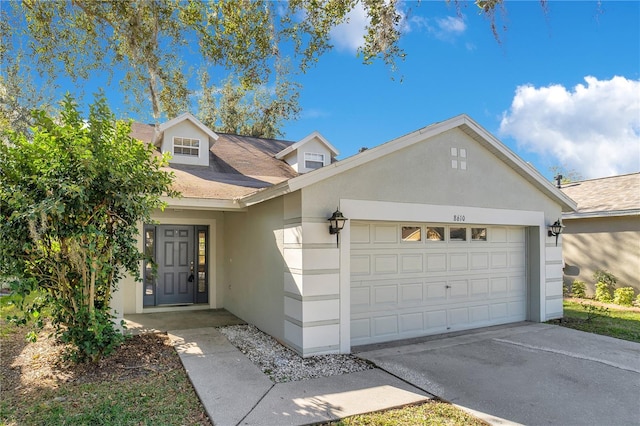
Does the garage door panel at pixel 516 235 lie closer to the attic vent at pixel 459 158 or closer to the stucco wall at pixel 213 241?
the attic vent at pixel 459 158

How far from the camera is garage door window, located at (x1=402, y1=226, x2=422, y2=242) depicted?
7.32m

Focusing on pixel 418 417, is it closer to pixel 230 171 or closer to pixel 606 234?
pixel 230 171

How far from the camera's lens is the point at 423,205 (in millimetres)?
7168

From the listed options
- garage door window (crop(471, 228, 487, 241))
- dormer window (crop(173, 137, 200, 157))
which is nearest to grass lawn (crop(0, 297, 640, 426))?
garage door window (crop(471, 228, 487, 241))

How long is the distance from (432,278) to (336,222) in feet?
9.04

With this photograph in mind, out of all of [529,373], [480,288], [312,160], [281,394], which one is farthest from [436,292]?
[312,160]

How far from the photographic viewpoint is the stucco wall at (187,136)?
10500 mm

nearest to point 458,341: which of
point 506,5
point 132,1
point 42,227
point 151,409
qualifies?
point 151,409

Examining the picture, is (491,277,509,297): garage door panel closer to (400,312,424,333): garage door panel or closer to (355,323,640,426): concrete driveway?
(355,323,640,426): concrete driveway

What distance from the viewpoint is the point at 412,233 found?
7.42 m

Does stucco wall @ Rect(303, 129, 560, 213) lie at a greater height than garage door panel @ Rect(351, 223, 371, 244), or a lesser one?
greater

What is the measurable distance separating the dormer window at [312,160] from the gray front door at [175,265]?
13.5 feet

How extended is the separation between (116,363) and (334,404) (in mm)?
3375

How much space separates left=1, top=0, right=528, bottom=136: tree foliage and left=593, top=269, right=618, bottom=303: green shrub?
997 cm
